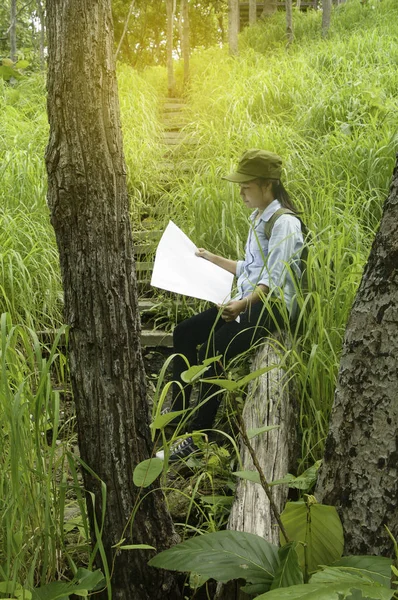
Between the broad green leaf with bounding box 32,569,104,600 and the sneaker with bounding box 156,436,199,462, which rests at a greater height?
the broad green leaf with bounding box 32,569,104,600

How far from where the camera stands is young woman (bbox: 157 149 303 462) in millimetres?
2549

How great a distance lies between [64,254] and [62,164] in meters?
0.21

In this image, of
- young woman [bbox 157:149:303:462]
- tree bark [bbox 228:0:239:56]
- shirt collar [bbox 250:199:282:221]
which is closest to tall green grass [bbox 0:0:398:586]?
young woman [bbox 157:149:303:462]

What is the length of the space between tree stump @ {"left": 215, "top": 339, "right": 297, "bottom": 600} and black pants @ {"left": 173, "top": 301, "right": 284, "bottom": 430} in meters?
0.10

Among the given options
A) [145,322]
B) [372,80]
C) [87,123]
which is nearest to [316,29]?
[372,80]

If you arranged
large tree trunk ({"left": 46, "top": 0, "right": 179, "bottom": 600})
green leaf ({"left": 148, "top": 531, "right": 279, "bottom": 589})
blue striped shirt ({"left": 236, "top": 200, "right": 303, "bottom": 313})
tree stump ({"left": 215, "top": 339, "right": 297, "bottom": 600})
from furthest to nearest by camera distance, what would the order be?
1. blue striped shirt ({"left": 236, "top": 200, "right": 303, "bottom": 313})
2. tree stump ({"left": 215, "top": 339, "right": 297, "bottom": 600})
3. large tree trunk ({"left": 46, "top": 0, "right": 179, "bottom": 600})
4. green leaf ({"left": 148, "top": 531, "right": 279, "bottom": 589})

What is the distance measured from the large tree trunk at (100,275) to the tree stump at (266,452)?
9.3 inches

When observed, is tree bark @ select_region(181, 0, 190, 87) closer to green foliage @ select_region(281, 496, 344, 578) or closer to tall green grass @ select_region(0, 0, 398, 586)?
tall green grass @ select_region(0, 0, 398, 586)

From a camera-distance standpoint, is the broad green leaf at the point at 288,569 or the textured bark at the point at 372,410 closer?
the broad green leaf at the point at 288,569

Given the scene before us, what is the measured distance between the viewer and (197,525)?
6.51 feet

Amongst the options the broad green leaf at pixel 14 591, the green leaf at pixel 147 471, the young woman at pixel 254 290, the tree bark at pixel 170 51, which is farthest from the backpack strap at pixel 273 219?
the tree bark at pixel 170 51

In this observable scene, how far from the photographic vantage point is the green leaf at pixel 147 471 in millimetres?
1346

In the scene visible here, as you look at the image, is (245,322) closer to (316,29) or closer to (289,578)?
(289,578)

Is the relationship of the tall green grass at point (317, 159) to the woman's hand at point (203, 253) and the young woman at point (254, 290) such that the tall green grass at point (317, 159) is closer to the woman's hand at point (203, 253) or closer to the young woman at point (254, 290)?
the young woman at point (254, 290)
